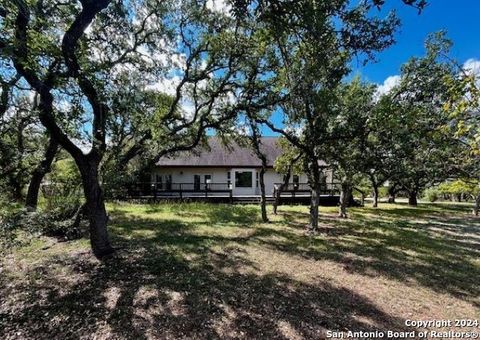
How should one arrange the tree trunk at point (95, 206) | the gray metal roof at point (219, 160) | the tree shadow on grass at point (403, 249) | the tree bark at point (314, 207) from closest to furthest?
the tree shadow on grass at point (403, 249) → the tree trunk at point (95, 206) → the tree bark at point (314, 207) → the gray metal roof at point (219, 160)

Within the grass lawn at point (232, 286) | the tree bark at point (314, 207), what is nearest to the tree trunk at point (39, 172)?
the grass lawn at point (232, 286)

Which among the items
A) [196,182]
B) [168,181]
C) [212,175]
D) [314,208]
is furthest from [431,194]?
[168,181]

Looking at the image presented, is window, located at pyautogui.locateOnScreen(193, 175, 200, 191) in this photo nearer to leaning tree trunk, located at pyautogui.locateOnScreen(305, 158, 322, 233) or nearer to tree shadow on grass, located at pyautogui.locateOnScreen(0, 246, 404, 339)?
leaning tree trunk, located at pyautogui.locateOnScreen(305, 158, 322, 233)

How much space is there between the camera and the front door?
24.4m

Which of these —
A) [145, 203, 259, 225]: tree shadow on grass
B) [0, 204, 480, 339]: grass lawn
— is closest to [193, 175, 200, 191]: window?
[145, 203, 259, 225]: tree shadow on grass

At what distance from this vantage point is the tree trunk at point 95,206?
22.2 ft

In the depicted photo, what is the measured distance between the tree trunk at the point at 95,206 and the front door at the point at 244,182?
683 inches

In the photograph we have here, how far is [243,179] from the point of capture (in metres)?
24.8

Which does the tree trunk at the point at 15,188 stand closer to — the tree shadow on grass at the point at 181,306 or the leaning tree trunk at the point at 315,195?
the tree shadow on grass at the point at 181,306

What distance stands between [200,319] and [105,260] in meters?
3.70

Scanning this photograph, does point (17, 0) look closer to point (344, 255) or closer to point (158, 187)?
point (344, 255)

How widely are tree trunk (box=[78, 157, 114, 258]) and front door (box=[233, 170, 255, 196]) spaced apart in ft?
56.9

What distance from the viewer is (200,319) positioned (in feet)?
14.2

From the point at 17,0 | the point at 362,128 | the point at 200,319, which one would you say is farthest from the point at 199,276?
the point at 362,128
